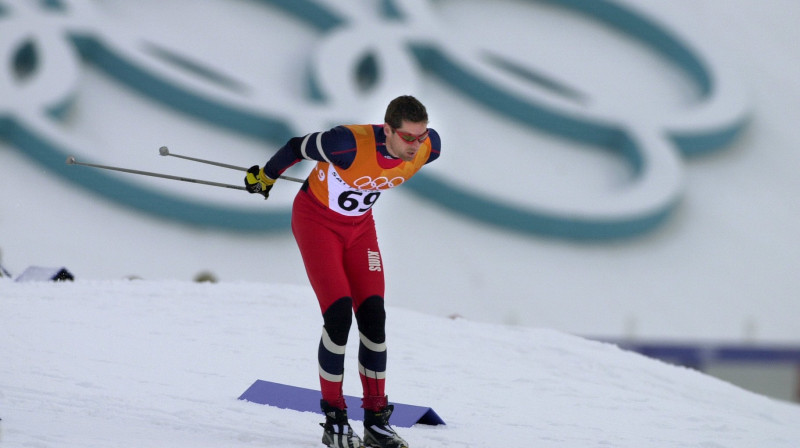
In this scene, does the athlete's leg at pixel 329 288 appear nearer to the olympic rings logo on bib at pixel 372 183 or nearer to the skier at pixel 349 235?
the skier at pixel 349 235

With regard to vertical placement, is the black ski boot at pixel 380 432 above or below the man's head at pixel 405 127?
below

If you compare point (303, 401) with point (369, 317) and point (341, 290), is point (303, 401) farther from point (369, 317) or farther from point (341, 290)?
point (341, 290)

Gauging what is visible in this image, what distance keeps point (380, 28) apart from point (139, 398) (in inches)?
415

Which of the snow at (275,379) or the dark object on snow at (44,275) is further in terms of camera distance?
the dark object on snow at (44,275)

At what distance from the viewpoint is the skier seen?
388 cm

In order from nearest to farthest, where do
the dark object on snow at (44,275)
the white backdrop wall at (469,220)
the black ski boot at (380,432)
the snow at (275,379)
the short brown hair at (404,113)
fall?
the short brown hair at (404,113)
the black ski boot at (380,432)
the snow at (275,379)
the dark object on snow at (44,275)
the white backdrop wall at (469,220)

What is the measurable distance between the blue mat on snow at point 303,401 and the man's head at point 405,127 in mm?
1380

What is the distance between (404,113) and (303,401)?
1.71 metres

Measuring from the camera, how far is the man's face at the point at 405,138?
3.83 metres

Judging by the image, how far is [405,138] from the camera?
3836 millimetres

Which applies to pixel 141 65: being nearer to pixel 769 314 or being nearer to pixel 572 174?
pixel 572 174

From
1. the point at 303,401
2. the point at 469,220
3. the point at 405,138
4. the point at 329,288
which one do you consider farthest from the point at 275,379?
the point at 469,220

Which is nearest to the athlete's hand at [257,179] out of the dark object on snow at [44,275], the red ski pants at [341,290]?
the red ski pants at [341,290]

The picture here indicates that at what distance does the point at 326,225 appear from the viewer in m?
4.01
